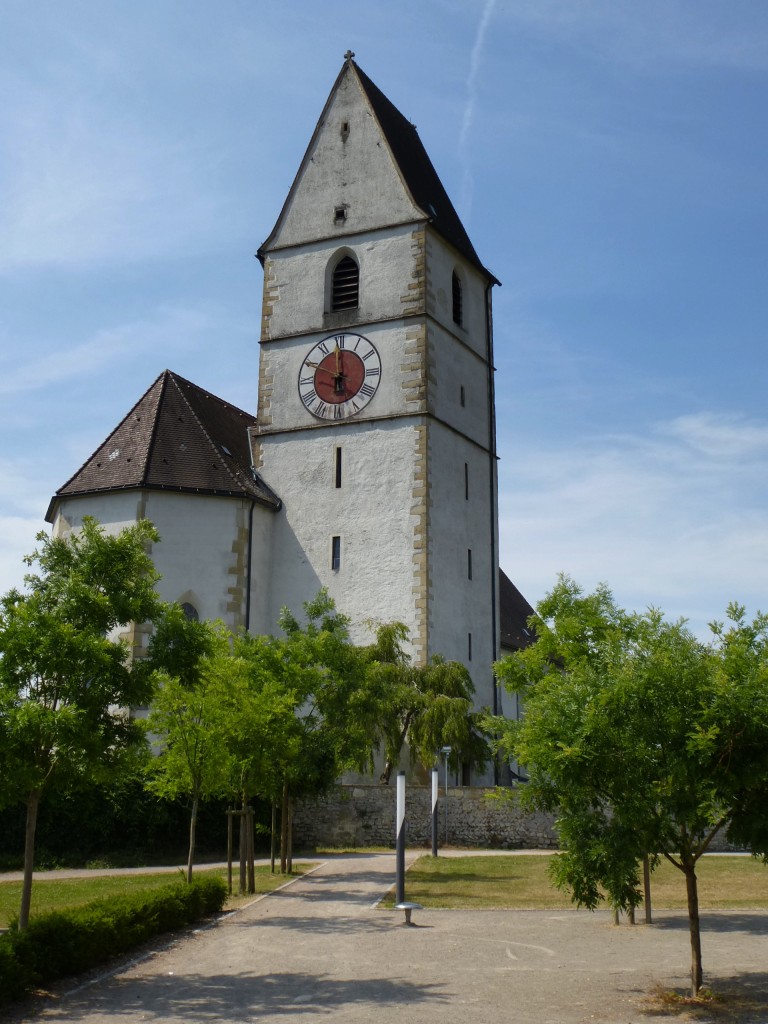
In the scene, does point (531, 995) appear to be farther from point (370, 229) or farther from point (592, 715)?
point (370, 229)

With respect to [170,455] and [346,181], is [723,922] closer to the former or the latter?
[170,455]

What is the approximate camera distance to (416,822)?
2577cm

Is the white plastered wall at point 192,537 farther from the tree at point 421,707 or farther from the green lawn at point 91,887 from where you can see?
the green lawn at point 91,887

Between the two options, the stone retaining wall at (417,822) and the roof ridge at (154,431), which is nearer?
the stone retaining wall at (417,822)

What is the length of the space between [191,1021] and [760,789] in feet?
16.2

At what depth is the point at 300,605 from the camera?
101 ft

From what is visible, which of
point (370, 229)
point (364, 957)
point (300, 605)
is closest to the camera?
point (364, 957)

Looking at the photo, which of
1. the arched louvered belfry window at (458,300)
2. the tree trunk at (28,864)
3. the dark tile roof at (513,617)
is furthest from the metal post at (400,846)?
the dark tile roof at (513,617)

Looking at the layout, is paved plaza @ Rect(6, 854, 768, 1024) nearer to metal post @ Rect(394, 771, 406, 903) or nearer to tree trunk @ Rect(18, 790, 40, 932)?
metal post @ Rect(394, 771, 406, 903)

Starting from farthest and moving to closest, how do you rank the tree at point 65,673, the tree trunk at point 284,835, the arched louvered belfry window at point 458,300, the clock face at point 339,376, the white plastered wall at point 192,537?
the arched louvered belfry window at point 458,300, the clock face at point 339,376, the white plastered wall at point 192,537, the tree trunk at point 284,835, the tree at point 65,673

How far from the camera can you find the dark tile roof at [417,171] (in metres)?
33.9

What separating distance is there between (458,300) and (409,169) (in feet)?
14.2

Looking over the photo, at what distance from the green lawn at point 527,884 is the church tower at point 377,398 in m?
8.13

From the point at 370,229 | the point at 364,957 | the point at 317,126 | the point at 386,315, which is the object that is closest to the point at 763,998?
the point at 364,957
